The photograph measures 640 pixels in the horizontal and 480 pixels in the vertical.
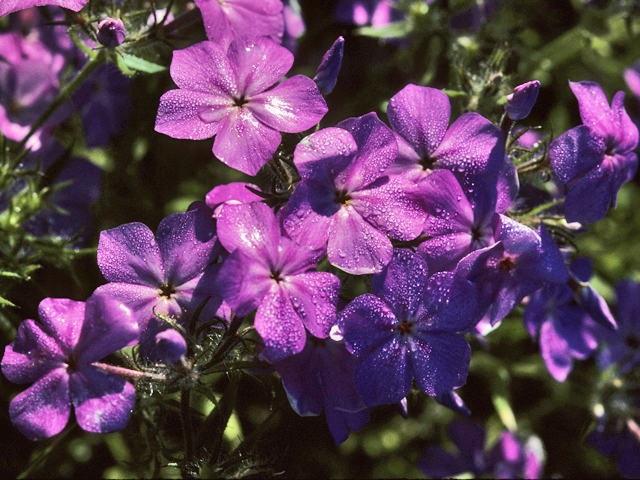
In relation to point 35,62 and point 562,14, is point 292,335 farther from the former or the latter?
point 562,14

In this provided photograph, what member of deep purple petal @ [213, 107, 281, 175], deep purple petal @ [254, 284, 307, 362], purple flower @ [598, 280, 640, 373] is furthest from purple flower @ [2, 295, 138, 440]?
purple flower @ [598, 280, 640, 373]

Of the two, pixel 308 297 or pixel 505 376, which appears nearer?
pixel 308 297

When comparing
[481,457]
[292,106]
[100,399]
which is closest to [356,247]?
[292,106]

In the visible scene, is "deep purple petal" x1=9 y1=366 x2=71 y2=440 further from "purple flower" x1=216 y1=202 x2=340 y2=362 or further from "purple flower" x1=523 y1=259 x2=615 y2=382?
"purple flower" x1=523 y1=259 x2=615 y2=382

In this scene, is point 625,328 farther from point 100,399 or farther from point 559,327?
point 100,399

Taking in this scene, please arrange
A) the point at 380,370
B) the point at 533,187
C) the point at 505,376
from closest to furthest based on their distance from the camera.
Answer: the point at 380,370 → the point at 533,187 → the point at 505,376

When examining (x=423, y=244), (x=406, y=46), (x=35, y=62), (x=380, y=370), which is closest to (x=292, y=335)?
(x=380, y=370)

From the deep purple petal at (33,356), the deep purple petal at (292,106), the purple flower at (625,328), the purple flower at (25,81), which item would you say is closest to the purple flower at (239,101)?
the deep purple petal at (292,106)
